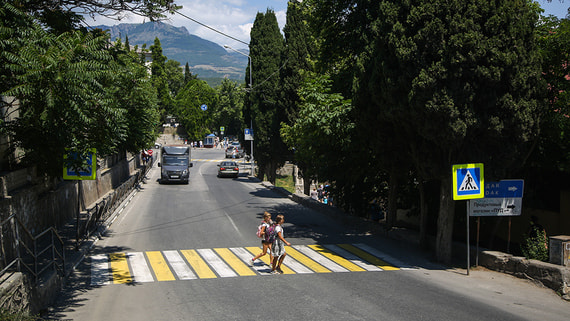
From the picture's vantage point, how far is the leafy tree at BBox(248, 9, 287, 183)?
1561 inches

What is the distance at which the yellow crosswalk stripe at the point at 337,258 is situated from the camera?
Answer: 40.8ft

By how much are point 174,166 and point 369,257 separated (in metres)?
26.9

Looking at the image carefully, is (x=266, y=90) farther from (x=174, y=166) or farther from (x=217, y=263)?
(x=217, y=263)

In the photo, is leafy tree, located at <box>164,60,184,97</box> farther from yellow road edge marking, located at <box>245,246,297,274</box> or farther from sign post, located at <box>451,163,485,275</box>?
sign post, located at <box>451,163,485,275</box>

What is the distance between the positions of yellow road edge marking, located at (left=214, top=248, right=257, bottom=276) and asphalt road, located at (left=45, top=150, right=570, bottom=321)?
0.03m

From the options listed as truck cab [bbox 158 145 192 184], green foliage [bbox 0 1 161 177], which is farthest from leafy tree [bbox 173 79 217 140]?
green foliage [bbox 0 1 161 177]

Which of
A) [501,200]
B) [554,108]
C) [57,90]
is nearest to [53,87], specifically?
[57,90]

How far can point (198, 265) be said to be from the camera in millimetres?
12531

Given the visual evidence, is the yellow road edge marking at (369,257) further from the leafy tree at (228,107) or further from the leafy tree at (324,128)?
the leafy tree at (228,107)

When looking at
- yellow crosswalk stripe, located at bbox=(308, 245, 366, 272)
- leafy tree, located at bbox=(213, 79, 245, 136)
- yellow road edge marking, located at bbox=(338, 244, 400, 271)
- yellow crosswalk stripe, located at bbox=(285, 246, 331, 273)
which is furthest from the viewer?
leafy tree, located at bbox=(213, 79, 245, 136)

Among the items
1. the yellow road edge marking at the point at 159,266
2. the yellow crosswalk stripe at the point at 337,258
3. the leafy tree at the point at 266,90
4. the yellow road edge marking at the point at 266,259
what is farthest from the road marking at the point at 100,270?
the leafy tree at the point at 266,90

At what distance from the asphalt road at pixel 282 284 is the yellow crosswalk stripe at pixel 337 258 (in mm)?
30

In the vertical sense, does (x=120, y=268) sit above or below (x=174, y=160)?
below

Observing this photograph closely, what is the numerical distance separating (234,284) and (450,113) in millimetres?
6352
